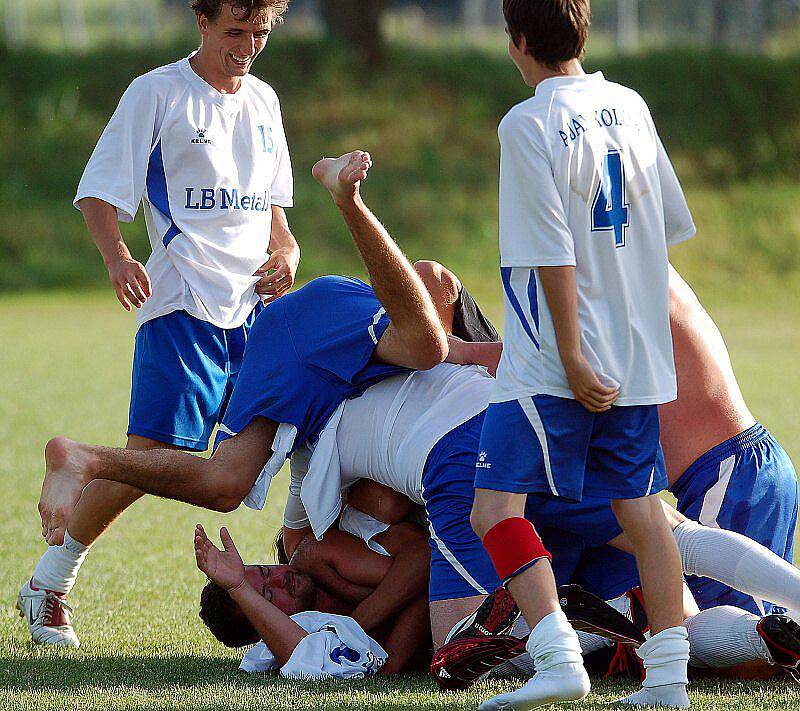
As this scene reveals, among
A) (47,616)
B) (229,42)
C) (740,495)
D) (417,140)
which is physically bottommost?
(417,140)

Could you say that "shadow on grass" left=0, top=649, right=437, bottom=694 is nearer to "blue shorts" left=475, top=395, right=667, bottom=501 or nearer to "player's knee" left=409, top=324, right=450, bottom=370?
"blue shorts" left=475, top=395, right=667, bottom=501

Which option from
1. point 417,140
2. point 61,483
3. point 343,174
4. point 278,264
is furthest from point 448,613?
point 417,140

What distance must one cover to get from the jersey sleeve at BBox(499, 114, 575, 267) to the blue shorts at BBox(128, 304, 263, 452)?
1449 millimetres

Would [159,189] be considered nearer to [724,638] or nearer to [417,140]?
[724,638]

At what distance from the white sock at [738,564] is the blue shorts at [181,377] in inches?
60.2

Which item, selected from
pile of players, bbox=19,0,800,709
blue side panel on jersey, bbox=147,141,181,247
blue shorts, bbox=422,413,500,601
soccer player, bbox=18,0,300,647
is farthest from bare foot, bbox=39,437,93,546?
blue side panel on jersey, bbox=147,141,181,247

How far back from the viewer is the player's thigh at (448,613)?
10.6ft

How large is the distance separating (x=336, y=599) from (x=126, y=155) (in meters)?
1.48

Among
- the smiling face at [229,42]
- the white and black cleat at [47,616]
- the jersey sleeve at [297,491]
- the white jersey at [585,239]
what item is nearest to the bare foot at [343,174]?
the white jersey at [585,239]

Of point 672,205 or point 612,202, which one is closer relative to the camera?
point 612,202

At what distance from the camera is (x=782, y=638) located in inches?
117

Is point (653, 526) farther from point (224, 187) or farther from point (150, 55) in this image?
point (150, 55)

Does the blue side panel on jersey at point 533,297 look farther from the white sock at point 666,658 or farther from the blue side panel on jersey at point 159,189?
the blue side panel on jersey at point 159,189

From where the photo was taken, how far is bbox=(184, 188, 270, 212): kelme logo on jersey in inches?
162
